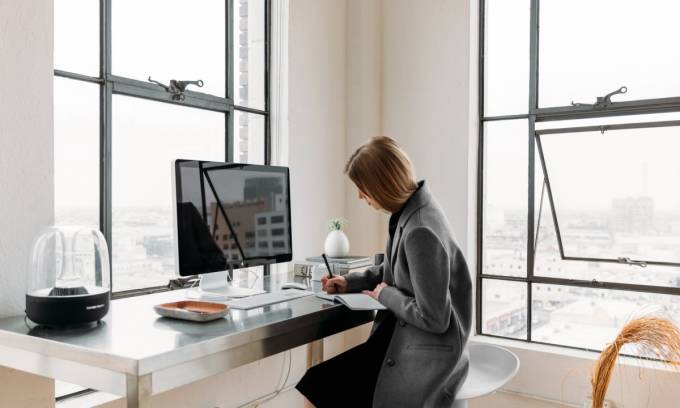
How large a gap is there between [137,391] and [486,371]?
1.26 meters

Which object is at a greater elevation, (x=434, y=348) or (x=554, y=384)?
(x=434, y=348)

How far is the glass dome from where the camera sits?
5.36ft

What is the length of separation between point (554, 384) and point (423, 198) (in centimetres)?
159

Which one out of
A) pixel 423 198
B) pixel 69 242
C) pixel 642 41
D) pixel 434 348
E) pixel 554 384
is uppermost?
pixel 642 41

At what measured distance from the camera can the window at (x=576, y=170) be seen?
9.19 ft

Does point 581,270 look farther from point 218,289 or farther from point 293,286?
point 218,289

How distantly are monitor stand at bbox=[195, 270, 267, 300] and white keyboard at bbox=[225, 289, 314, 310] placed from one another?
0.07m

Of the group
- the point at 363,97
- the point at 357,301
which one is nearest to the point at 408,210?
the point at 357,301

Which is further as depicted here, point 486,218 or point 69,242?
point 486,218

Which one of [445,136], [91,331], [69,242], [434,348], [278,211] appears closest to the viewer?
[91,331]

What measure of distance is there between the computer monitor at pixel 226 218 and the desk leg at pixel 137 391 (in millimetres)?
651

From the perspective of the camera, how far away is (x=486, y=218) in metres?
3.30

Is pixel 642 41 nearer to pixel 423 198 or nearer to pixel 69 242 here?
pixel 423 198

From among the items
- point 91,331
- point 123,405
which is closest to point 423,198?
point 91,331
